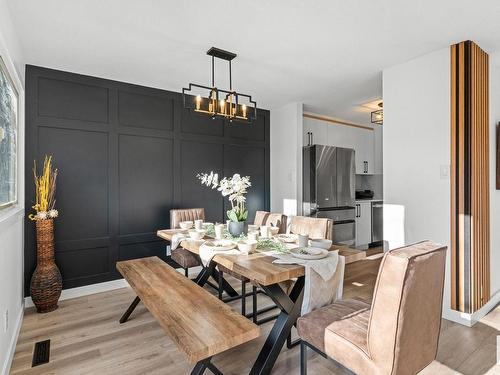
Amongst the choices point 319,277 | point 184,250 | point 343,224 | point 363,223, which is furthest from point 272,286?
point 363,223

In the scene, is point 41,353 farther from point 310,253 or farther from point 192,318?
point 310,253

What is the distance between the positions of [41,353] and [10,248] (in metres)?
0.82

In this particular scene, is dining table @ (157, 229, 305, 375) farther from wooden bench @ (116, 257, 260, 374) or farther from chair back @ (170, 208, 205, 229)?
chair back @ (170, 208, 205, 229)

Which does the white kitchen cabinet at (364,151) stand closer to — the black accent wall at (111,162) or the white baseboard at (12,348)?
the black accent wall at (111,162)

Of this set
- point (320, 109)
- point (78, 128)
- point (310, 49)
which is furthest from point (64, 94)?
point (320, 109)

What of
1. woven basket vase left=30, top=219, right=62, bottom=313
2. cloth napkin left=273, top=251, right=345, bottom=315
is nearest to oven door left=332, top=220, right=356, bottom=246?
cloth napkin left=273, top=251, right=345, bottom=315

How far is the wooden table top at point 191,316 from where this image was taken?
134 cm

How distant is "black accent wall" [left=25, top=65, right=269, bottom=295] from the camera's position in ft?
10.2

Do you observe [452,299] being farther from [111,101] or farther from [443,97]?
[111,101]

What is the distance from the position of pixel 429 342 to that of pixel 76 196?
344 cm

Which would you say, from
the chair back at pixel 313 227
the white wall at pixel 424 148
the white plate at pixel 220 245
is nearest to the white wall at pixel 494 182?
the white wall at pixel 424 148

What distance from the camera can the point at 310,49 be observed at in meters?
2.68

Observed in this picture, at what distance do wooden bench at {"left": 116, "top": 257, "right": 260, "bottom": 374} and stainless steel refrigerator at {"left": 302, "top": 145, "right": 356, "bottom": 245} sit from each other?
9.22 feet

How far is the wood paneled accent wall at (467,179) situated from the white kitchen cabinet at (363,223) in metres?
2.61
